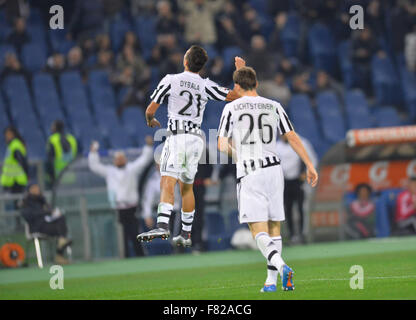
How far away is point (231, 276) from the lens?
1378 cm

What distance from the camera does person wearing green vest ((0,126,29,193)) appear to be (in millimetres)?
19953

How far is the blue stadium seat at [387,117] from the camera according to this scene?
2398cm

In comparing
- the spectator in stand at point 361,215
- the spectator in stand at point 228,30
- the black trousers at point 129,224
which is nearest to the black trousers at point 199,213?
the black trousers at point 129,224

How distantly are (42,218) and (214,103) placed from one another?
5.45 m

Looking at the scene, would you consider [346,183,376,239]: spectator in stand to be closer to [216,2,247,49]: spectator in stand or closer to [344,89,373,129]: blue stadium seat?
[344,89,373,129]: blue stadium seat

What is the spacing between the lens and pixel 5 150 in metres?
21.8

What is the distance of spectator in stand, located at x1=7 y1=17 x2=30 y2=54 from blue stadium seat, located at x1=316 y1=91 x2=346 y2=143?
7266mm

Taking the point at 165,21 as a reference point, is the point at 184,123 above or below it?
below

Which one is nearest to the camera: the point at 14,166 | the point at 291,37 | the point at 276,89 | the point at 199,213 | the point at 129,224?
the point at 199,213

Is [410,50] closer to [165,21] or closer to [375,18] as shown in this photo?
[375,18]

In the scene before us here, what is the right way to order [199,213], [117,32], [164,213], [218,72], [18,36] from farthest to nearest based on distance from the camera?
[117,32] < [18,36] < [218,72] < [199,213] < [164,213]

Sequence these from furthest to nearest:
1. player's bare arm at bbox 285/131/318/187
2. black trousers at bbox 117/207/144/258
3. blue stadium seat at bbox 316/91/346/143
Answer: blue stadium seat at bbox 316/91/346/143 < black trousers at bbox 117/207/144/258 < player's bare arm at bbox 285/131/318/187

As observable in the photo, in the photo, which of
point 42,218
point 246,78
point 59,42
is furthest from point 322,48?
point 246,78

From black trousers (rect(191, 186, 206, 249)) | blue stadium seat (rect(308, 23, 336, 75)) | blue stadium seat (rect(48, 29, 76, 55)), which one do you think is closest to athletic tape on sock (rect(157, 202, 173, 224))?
black trousers (rect(191, 186, 206, 249))
